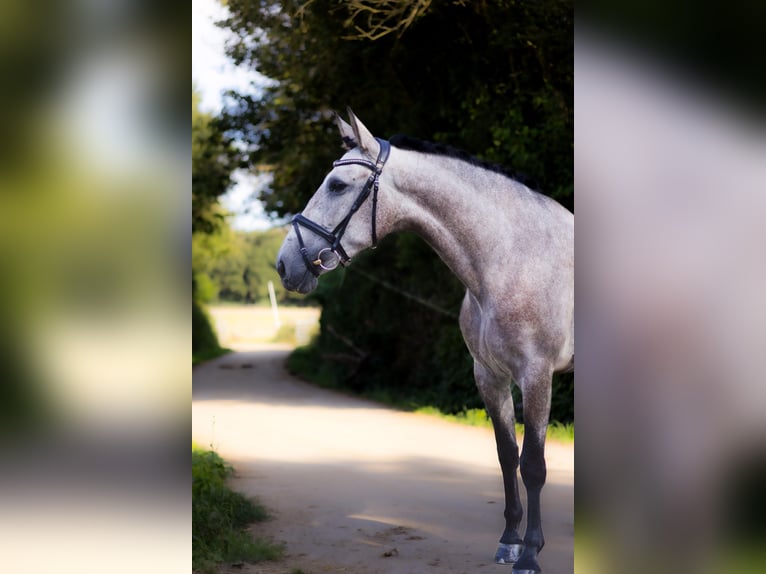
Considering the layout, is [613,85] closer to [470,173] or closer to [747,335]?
[747,335]

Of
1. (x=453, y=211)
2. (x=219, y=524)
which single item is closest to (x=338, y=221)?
(x=453, y=211)

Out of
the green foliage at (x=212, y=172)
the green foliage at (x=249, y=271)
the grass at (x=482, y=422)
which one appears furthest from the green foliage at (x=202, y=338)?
the green foliage at (x=249, y=271)

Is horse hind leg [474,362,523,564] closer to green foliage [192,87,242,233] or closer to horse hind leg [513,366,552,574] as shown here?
horse hind leg [513,366,552,574]

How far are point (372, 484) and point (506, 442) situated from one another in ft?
9.32

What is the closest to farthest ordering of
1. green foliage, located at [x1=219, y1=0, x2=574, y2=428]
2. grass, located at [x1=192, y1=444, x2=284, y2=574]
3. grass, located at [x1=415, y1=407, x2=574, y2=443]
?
1. grass, located at [x1=192, y1=444, x2=284, y2=574]
2. green foliage, located at [x1=219, y1=0, x2=574, y2=428]
3. grass, located at [x1=415, y1=407, x2=574, y2=443]

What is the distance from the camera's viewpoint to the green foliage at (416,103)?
7844 mm

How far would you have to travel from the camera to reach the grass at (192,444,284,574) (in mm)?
4215

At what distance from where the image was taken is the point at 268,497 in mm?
5855

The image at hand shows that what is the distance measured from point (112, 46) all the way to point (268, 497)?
15.4ft

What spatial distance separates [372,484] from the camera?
21.0 ft

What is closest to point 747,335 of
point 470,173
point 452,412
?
point 470,173

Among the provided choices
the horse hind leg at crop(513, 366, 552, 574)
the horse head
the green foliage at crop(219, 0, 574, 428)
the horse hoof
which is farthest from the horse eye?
the green foliage at crop(219, 0, 574, 428)

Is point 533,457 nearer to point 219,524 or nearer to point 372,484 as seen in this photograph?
point 219,524

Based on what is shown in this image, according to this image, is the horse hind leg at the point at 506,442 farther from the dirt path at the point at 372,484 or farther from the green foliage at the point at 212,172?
the green foliage at the point at 212,172
